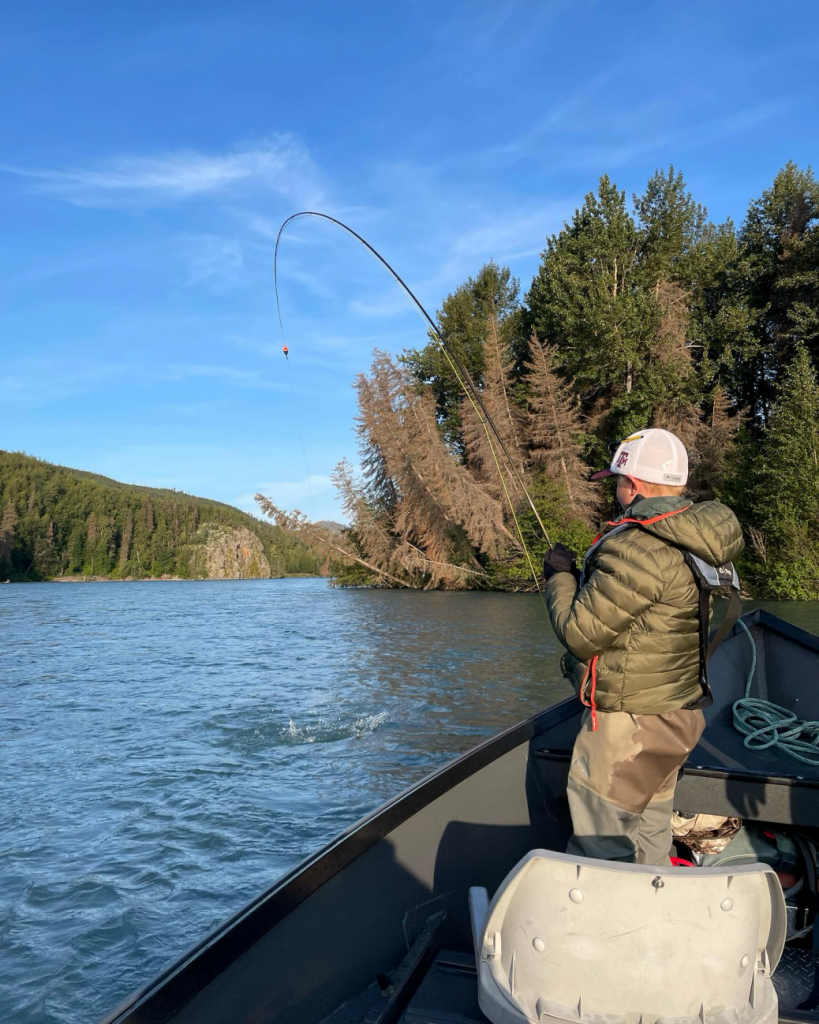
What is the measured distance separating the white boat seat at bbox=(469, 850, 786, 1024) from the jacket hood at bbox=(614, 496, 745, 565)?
1.08 m

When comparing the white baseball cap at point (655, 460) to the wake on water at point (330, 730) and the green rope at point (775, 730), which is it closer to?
the green rope at point (775, 730)

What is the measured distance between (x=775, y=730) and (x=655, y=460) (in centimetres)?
210

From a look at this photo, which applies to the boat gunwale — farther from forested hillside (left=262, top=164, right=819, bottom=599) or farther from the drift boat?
forested hillside (left=262, top=164, right=819, bottom=599)

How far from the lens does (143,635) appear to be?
1970cm

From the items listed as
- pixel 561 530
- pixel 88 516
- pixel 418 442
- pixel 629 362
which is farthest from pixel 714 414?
pixel 88 516

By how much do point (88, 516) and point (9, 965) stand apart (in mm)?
112355

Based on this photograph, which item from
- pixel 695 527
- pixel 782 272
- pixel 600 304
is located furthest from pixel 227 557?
pixel 695 527

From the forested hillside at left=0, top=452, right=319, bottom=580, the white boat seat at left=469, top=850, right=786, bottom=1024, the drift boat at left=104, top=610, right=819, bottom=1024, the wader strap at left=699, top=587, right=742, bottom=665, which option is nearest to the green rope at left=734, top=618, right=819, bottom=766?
the drift boat at left=104, top=610, right=819, bottom=1024

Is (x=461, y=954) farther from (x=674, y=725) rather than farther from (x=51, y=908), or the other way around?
Result: (x=51, y=908)

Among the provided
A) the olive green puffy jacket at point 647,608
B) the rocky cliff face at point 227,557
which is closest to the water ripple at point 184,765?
the olive green puffy jacket at point 647,608

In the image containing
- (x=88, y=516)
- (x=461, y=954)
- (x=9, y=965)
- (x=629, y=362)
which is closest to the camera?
(x=461, y=954)

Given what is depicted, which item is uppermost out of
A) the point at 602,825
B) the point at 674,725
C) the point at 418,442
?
the point at 418,442

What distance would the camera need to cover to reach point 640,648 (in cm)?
257

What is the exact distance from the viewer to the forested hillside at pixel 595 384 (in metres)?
31.1
